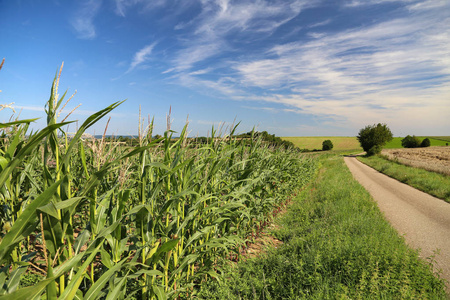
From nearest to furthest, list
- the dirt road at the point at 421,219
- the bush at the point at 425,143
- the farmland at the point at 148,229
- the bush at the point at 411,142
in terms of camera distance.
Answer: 1. the farmland at the point at 148,229
2. the dirt road at the point at 421,219
3. the bush at the point at 425,143
4. the bush at the point at 411,142

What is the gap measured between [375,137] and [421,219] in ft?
134

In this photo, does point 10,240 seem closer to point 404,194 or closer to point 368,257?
point 368,257

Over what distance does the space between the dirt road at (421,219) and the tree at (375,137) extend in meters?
33.9

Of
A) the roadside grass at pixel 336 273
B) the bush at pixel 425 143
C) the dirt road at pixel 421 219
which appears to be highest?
the bush at pixel 425 143

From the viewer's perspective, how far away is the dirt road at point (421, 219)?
15.7ft

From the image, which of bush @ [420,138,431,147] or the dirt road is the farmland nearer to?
the dirt road

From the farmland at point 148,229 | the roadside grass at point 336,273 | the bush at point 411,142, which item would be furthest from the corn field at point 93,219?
the bush at point 411,142

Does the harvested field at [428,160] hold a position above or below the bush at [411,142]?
below

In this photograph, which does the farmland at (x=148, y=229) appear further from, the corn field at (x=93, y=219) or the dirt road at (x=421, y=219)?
the dirt road at (x=421, y=219)

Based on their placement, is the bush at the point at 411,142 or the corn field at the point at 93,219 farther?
the bush at the point at 411,142

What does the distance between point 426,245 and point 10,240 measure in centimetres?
677

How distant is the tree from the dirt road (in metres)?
33.9

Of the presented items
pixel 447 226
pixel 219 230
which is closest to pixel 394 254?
pixel 219 230

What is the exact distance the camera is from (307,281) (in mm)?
3180
